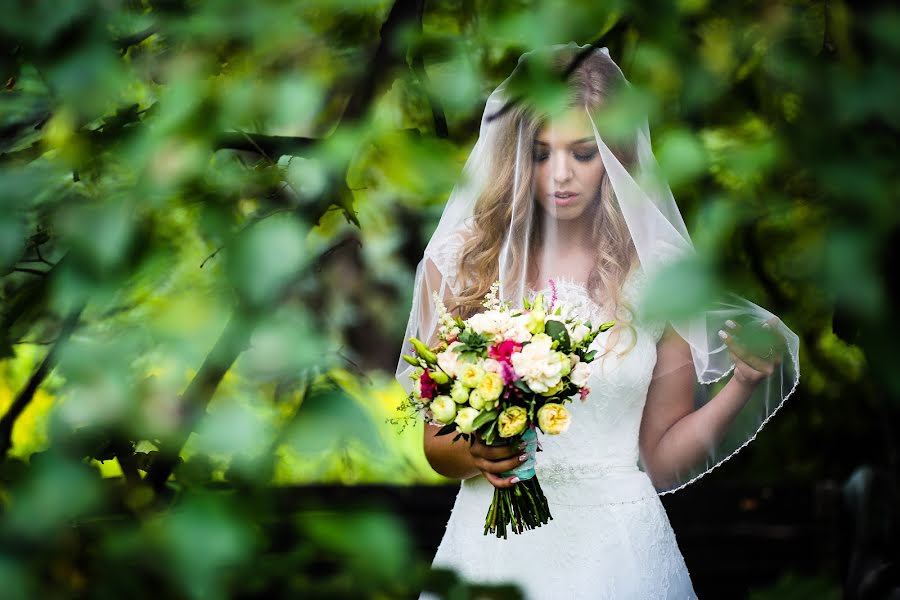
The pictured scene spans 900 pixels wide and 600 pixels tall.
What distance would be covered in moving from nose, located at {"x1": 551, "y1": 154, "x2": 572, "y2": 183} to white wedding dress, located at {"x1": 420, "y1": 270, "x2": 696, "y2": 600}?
0.31m

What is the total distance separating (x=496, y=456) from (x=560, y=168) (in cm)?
95

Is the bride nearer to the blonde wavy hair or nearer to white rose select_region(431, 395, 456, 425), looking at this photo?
the blonde wavy hair

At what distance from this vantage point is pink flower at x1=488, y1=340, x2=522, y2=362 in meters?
2.09

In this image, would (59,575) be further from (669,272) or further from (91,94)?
(669,272)

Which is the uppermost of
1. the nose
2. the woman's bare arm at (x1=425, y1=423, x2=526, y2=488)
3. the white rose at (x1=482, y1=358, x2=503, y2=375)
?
the nose

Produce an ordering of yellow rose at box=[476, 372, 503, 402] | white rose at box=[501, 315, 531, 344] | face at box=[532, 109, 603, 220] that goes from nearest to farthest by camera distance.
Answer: yellow rose at box=[476, 372, 503, 402] < white rose at box=[501, 315, 531, 344] < face at box=[532, 109, 603, 220]

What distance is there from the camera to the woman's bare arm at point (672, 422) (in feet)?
8.72

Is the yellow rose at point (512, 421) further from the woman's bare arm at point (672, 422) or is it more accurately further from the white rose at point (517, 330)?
the woman's bare arm at point (672, 422)

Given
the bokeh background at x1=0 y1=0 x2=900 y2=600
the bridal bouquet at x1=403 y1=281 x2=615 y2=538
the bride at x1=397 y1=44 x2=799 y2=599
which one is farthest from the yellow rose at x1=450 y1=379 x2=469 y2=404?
the bokeh background at x1=0 y1=0 x2=900 y2=600

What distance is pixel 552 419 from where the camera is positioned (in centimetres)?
208

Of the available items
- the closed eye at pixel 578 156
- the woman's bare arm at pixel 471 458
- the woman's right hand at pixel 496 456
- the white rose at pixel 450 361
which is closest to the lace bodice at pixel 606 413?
the woman's bare arm at pixel 471 458

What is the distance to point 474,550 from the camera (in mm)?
2621

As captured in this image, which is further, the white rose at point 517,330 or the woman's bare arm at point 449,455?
the woman's bare arm at point 449,455

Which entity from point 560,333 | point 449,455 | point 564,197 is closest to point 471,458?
point 449,455
